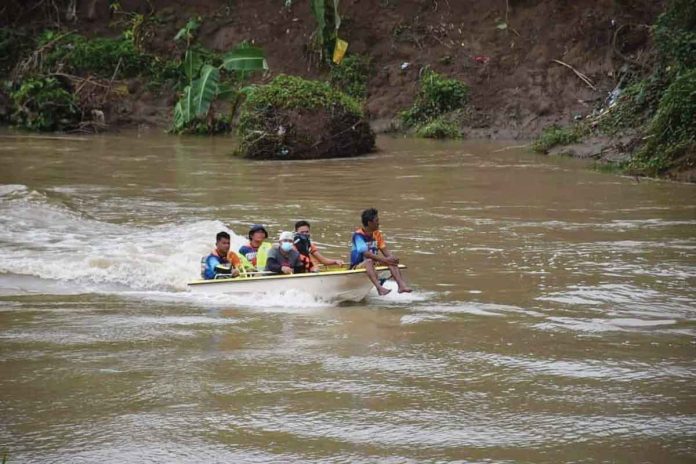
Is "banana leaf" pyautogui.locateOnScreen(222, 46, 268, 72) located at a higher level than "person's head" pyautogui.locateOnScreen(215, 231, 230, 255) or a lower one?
higher

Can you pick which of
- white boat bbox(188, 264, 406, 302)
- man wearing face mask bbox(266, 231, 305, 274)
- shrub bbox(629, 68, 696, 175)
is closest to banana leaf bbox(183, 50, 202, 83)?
shrub bbox(629, 68, 696, 175)

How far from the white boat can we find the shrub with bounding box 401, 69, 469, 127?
19.2 metres

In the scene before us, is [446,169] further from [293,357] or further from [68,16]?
[68,16]

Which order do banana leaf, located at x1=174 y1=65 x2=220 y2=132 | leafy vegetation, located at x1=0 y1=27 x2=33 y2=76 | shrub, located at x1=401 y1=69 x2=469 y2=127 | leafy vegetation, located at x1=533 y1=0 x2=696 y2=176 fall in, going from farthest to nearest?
leafy vegetation, located at x1=0 y1=27 x2=33 y2=76 → shrub, located at x1=401 y1=69 x2=469 y2=127 → banana leaf, located at x1=174 y1=65 x2=220 y2=132 → leafy vegetation, located at x1=533 y1=0 x2=696 y2=176

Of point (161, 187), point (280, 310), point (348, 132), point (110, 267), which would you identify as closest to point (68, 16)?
point (348, 132)

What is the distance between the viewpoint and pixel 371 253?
34.2ft

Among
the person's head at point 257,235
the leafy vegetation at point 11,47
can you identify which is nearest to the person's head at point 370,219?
the person's head at point 257,235

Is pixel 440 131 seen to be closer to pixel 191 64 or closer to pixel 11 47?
pixel 191 64

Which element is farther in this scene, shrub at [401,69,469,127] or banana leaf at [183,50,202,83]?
shrub at [401,69,469,127]

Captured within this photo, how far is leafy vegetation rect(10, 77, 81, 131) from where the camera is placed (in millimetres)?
29672

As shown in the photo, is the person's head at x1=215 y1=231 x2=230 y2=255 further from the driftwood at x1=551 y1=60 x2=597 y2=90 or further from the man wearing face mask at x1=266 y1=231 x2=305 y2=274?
the driftwood at x1=551 y1=60 x2=597 y2=90

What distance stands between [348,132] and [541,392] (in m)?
16.7

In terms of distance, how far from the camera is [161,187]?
18.7 m

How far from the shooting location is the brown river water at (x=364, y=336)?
6305 millimetres
